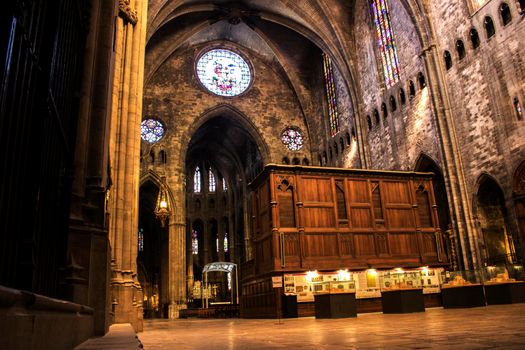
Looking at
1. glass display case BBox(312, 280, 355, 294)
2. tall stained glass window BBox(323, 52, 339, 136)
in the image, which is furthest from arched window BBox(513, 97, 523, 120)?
tall stained glass window BBox(323, 52, 339, 136)

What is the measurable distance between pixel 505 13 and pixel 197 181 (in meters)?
29.3

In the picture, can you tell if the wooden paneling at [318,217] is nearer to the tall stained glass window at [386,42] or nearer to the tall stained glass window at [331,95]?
the tall stained glass window at [386,42]

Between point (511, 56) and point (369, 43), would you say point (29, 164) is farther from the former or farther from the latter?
point (369, 43)

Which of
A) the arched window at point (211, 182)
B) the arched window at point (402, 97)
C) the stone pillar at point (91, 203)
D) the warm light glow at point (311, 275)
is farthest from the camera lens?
the arched window at point (211, 182)

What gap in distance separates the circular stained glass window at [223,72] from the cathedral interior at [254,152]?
11 cm

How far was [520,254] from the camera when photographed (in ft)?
47.2

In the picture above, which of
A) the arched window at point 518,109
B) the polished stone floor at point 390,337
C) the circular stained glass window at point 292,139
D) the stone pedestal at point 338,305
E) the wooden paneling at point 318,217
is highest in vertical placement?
the circular stained glass window at point 292,139

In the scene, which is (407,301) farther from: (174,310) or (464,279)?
(174,310)

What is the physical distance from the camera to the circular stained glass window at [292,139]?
3033 centimetres

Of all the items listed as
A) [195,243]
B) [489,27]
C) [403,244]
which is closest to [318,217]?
[403,244]

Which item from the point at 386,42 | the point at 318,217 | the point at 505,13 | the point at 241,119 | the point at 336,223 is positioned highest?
the point at 386,42

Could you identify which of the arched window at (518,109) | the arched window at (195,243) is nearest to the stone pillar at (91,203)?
the arched window at (518,109)

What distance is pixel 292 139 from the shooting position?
30.6 m

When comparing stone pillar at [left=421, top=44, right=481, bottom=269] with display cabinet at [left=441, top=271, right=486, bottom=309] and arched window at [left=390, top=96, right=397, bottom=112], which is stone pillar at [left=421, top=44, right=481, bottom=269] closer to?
arched window at [left=390, top=96, right=397, bottom=112]
